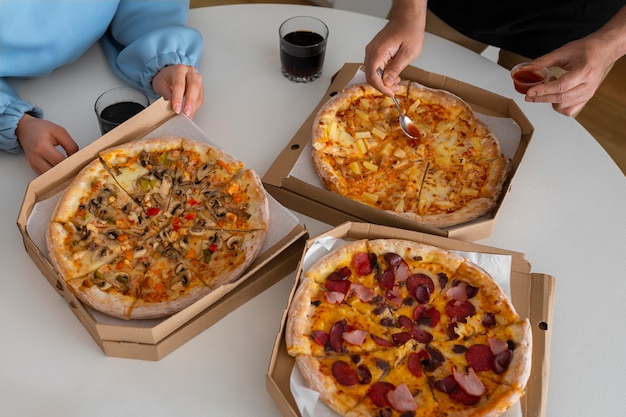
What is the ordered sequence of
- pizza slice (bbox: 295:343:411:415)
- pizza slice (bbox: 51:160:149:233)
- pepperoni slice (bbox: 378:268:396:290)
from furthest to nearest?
pizza slice (bbox: 51:160:149:233), pepperoni slice (bbox: 378:268:396:290), pizza slice (bbox: 295:343:411:415)

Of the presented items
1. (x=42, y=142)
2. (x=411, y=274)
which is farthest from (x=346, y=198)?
(x=42, y=142)

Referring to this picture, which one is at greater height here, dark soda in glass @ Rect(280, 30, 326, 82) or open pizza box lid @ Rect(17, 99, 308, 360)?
dark soda in glass @ Rect(280, 30, 326, 82)

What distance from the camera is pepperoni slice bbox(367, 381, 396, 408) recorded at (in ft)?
6.37

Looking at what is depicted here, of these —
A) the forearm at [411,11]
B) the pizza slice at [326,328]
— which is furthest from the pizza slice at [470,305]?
the forearm at [411,11]

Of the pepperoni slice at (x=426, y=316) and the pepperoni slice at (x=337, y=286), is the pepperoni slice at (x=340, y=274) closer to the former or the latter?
the pepperoni slice at (x=337, y=286)

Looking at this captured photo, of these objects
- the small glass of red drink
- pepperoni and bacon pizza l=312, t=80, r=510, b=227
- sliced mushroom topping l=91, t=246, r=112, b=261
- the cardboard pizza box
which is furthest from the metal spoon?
sliced mushroom topping l=91, t=246, r=112, b=261

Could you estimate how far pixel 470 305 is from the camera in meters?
2.18

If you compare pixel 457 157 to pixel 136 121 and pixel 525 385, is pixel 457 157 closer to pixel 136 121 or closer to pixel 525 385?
pixel 525 385

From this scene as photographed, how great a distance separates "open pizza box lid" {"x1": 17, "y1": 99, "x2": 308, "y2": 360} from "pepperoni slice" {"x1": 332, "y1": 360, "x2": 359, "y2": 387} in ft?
1.36

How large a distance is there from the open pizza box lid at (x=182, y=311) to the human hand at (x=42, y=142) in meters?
0.11

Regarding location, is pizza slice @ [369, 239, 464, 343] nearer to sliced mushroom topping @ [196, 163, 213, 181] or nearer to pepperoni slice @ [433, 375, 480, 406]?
pepperoni slice @ [433, 375, 480, 406]

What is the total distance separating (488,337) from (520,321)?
117mm

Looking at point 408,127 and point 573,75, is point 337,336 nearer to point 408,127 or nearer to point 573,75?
point 408,127

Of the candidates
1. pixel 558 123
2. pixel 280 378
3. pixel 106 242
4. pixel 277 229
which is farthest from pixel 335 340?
pixel 558 123
